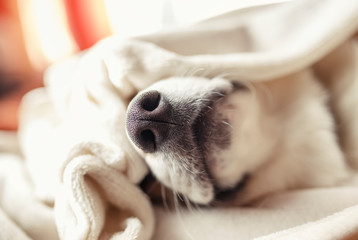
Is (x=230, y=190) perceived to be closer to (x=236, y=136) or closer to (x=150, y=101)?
(x=236, y=136)

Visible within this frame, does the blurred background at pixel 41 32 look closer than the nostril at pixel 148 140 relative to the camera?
No

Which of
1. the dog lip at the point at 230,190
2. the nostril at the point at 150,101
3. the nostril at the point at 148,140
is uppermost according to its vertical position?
the nostril at the point at 150,101

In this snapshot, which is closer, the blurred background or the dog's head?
the dog's head

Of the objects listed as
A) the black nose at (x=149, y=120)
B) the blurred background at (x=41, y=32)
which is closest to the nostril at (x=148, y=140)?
the black nose at (x=149, y=120)

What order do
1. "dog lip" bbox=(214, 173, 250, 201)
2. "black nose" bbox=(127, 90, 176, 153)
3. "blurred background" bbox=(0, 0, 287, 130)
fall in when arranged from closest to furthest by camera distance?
"black nose" bbox=(127, 90, 176, 153) → "dog lip" bbox=(214, 173, 250, 201) → "blurred background" bbox=(0, 0, 287, 130)

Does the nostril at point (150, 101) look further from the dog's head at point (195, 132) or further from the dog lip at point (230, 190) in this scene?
the dog lip at point (230, 190)

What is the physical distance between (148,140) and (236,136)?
21 cm

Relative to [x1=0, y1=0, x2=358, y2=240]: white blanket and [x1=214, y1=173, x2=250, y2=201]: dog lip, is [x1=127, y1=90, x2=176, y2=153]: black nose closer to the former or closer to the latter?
[x1=0, y1=0, x2=358, y2=240]: white blanket

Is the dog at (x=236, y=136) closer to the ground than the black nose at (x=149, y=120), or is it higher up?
closer to the ground

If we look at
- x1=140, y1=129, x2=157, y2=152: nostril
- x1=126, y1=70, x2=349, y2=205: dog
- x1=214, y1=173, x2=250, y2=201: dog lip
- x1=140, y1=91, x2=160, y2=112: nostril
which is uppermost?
x1=140, y1=91, x2=160, y2=112: nostril

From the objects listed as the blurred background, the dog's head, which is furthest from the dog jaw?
the blurred background

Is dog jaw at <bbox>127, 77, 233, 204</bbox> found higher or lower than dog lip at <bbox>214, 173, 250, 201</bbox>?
higher

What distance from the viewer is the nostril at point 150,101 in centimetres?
58

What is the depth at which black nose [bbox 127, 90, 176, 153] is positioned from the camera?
0.55 metres
